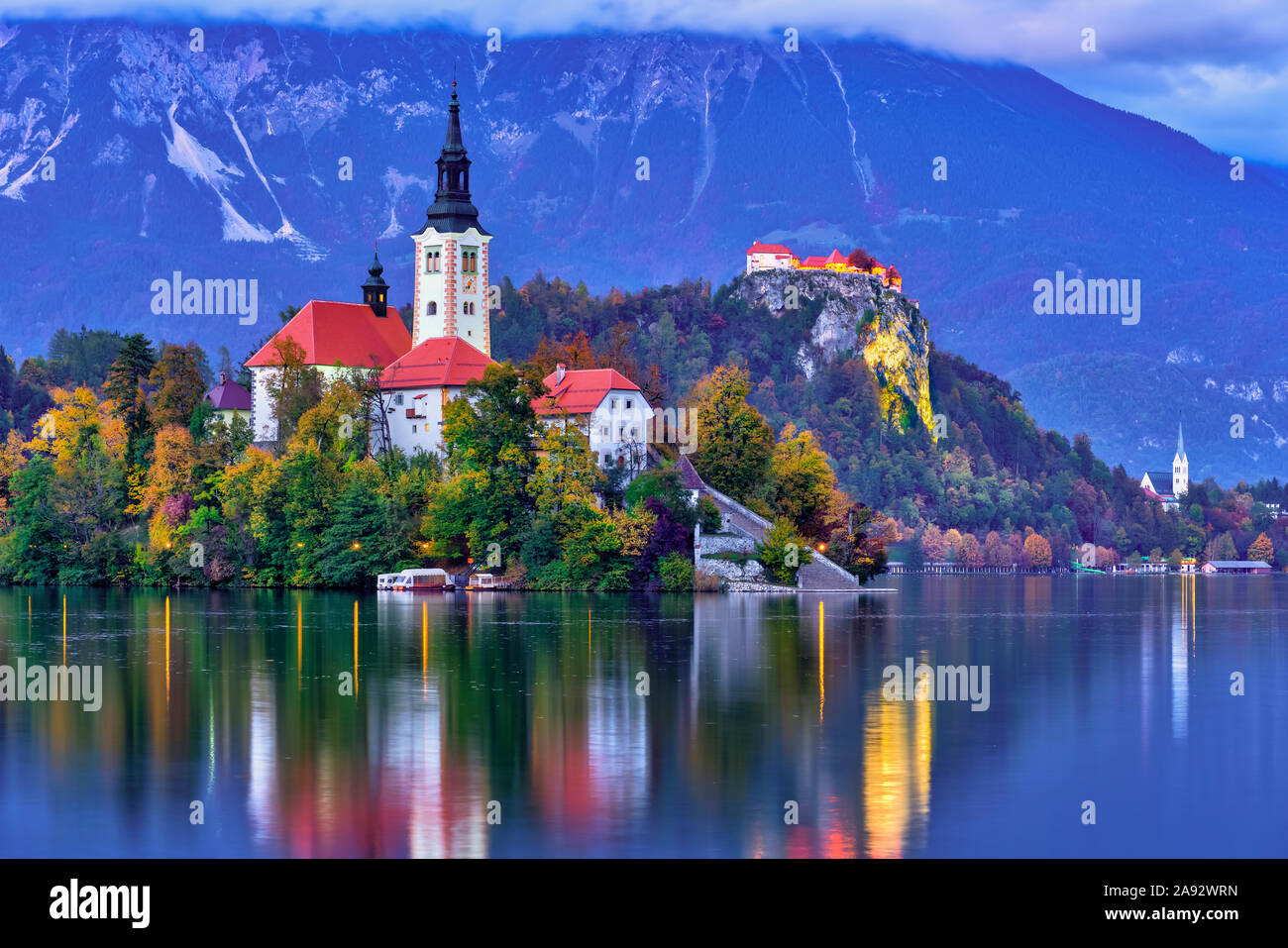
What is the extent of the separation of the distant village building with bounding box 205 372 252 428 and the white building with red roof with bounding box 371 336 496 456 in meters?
9.11

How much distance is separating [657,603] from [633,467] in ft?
47.2

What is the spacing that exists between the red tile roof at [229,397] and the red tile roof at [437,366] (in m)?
9.69

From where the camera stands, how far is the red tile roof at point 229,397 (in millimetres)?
109562

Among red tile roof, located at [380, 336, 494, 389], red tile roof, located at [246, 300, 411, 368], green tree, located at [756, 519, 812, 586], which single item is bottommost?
green tree, located at [756, 519, 812, 586]

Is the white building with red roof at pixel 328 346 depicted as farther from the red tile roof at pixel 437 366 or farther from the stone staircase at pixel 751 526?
the stone staircase at pixel 751 526

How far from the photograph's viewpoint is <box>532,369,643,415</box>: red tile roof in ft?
316

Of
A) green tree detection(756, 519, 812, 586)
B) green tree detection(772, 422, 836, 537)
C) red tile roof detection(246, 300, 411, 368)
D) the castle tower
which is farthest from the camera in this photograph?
the castle tower

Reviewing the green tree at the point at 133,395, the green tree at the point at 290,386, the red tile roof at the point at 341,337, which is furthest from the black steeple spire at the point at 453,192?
the green tree at the point at 133,395

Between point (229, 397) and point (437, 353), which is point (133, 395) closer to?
point (229, 397)

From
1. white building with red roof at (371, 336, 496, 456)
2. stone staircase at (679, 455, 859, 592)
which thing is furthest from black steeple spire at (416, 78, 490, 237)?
stone staircase at (679, 455, 859, 592)

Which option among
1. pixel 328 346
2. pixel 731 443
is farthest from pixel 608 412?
pixel 328 346

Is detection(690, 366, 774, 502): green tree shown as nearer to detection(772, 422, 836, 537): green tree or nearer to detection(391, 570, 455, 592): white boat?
detection(772, 422, 836, 537): green tree

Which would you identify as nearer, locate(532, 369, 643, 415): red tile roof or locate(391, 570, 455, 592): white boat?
locate(391, 570, 455, 592): white boat
